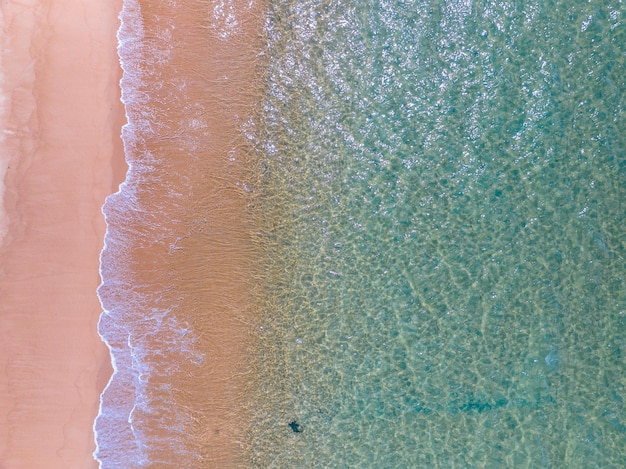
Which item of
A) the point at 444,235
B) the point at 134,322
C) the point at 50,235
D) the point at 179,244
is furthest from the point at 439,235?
the point at 50,235

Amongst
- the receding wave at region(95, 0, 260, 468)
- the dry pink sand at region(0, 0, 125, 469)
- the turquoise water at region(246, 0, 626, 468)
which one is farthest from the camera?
the turquoise water at region(246, 0, 626, 468)

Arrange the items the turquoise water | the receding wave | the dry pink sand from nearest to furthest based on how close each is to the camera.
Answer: the dry pink sand → the receding wave → the turquoise water

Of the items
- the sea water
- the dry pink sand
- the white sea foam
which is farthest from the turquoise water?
the dry pink sand

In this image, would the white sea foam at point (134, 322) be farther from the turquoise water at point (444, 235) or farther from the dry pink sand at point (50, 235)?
the turquoise water at point (444, 235)

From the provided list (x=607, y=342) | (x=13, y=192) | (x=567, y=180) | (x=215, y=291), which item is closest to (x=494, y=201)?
(x=567, y=180)

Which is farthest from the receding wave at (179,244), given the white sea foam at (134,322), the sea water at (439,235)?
the sea water at (439,235)

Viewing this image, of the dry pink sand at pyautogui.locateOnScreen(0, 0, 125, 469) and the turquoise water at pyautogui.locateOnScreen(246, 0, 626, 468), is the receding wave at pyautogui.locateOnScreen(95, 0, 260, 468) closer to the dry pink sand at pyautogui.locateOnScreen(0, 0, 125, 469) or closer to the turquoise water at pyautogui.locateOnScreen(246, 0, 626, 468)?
the dry pink sand at pyautogui.locateOnScreen(0, 0, 125, 469)

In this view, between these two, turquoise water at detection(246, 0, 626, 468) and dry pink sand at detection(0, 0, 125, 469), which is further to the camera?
turquoise water at detection(246, 0, 626, 468)

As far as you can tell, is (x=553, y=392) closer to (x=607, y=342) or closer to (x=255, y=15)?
(x=607, y=342)
